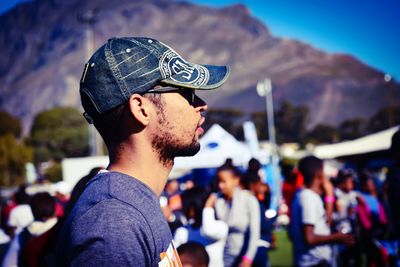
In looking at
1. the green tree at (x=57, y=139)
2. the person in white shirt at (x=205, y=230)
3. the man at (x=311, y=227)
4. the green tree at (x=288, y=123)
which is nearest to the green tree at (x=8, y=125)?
the green tree at (x=57, y=139)

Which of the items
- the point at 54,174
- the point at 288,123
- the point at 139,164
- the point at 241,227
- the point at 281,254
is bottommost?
the point at 54,174

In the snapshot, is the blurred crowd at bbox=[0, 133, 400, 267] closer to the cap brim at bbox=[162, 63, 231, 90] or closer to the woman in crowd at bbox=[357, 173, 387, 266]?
the woman in crowd at bbox=[357, 173, 387, 266]

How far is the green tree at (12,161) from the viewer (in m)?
61.3

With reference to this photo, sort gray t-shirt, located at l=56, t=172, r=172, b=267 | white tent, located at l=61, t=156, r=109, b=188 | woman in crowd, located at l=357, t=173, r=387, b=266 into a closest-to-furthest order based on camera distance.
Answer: gray t-shirt, located at l=56, t=172, r=172, b=267
woman in crowd, located at l=357, t=173, r=387, b=266
white tent, located at l=61, t=156, r=109, b=188

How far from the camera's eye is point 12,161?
62469 millimetres

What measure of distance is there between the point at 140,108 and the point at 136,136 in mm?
112

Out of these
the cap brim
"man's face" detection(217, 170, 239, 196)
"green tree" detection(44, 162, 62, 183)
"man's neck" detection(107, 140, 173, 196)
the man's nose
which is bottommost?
A: "green tree" detection(44, 162, 62, 183)

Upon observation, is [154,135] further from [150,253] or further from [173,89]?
[150,253]

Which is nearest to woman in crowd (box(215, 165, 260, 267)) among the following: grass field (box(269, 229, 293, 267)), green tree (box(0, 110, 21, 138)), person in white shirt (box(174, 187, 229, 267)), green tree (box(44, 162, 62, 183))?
person in white shirt (box(174, 187, 229, 267))

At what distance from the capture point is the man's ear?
1.61m

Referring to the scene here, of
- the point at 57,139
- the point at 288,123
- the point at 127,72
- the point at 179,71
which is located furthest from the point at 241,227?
the point at 288,123

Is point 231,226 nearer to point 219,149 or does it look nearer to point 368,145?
point 219,149

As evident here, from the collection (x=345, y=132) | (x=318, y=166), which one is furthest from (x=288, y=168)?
(x=345, y=132)

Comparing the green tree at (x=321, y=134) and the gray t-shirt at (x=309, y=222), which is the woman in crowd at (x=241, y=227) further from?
the green tree at (x=321, y=134)
